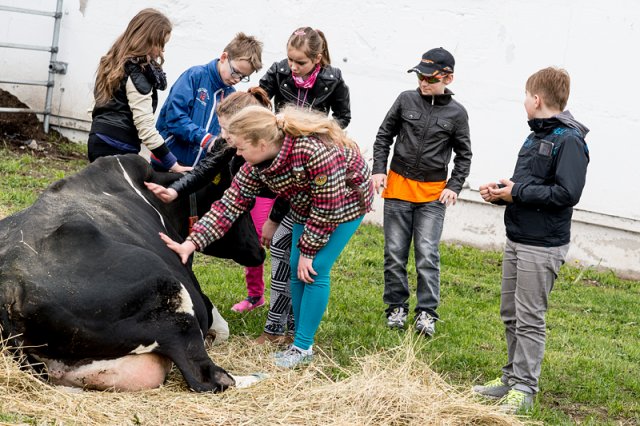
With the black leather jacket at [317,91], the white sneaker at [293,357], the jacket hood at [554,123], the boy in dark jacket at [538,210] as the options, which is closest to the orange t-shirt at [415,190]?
the black leather jacket at [317,91]

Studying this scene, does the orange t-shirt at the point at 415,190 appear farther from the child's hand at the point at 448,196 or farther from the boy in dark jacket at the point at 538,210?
the boy in dark jacket at the point at 538,210

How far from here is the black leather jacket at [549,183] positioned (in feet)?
15.0

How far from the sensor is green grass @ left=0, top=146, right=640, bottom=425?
5.15 metres

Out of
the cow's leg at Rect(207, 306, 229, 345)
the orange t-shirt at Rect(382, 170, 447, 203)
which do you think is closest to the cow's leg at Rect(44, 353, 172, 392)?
the cow's leg at Rect(207, 306, 229, 345)

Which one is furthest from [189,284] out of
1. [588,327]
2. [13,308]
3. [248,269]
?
[588,327]

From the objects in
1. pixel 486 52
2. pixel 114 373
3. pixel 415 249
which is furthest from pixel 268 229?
pixel 486 52

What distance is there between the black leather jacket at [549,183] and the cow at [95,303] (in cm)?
171

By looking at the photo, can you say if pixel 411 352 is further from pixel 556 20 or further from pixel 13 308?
pixel 556 20

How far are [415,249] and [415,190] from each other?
41 centimetres

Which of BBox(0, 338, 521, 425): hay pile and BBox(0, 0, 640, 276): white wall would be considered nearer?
BBox(0, 338, 521, 425): hay pile

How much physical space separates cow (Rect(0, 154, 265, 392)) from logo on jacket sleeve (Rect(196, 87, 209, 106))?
5.33 feet

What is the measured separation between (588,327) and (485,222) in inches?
103

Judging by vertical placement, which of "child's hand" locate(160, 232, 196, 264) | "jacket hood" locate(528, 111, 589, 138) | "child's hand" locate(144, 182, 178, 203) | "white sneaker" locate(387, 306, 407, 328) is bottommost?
"white sneaker" locate(387, 306, 407, 328)

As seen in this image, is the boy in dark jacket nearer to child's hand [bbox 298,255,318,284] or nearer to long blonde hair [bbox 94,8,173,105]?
child's hand [bbox 298,255,318,284]
